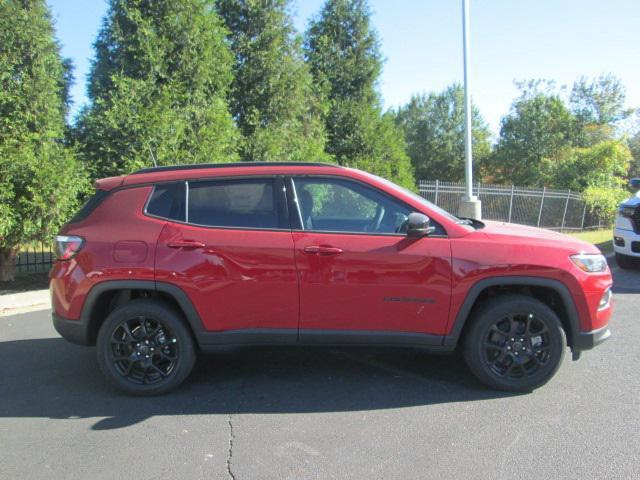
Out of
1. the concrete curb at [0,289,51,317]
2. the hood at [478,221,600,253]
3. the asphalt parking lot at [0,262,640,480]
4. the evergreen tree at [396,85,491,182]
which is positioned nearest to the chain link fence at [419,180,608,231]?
the concrete curb at [0,289,51,317]

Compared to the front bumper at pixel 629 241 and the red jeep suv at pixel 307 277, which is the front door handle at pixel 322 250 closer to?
the red jeep suv at pixel 307 277

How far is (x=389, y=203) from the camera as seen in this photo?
13.1 ft

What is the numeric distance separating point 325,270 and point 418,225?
76cm

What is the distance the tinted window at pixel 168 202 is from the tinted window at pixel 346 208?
930mm

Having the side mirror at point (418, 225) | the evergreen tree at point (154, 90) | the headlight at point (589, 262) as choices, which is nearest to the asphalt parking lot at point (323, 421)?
the headlight at point (589, 262)

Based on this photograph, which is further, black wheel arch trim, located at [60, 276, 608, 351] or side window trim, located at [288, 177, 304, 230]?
side window trim, located at [288, 177, 304, 230]

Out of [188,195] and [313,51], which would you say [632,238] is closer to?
[188,195]

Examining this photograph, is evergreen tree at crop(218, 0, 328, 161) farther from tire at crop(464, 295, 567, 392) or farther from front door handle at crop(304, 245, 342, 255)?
tire at crop(464, 295, 567, 392)

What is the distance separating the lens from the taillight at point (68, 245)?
13.2ft

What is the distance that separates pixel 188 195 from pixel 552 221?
18.2 meters

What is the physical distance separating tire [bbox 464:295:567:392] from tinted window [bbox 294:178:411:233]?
3.18 ft

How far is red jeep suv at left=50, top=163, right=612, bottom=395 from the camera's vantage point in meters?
3.83

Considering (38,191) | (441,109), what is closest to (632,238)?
(38,191)

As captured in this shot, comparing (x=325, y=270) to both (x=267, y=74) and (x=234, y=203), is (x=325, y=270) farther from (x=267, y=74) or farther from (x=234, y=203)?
(x=267, y=74)
